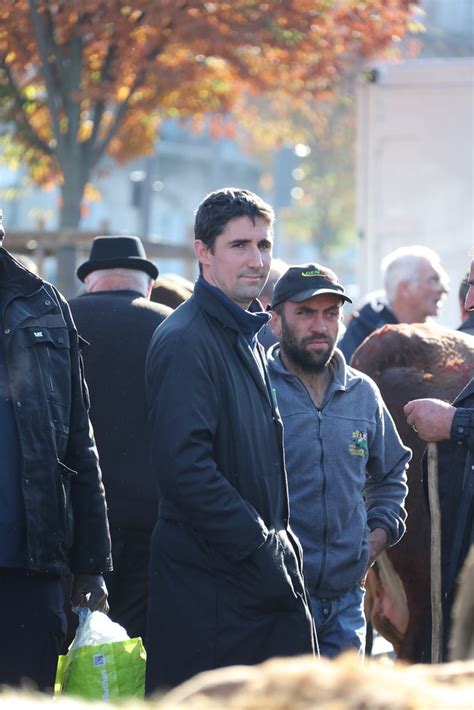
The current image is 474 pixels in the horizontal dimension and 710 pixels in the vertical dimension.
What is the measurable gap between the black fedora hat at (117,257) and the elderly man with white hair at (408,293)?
2172mm

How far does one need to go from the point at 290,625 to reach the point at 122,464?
147 centimetres

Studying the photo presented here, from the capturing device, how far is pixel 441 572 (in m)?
5.25

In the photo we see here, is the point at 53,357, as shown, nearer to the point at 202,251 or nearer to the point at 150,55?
the point at 202,251

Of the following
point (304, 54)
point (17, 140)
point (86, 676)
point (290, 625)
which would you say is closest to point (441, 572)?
point (290, 625)

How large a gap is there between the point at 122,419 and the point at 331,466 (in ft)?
3.19

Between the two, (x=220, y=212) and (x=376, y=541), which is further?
(x=376, y=541)

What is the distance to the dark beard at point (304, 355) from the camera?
507cm

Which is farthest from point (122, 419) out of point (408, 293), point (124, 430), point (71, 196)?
point (71, 196)

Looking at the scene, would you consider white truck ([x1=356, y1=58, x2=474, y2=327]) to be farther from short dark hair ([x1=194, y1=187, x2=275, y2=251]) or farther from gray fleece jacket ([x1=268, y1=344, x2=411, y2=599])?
short dark hair ([x1=194, y1=187, x2=275, y2=251])

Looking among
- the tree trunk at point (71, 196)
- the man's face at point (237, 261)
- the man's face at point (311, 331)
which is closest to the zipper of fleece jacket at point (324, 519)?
the man's face at point (311, 331)

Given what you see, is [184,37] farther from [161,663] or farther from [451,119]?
[161,663]

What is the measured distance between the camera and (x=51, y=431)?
13.9ft

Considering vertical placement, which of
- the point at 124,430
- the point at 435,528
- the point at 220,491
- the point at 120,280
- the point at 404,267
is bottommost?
the point at 435,528

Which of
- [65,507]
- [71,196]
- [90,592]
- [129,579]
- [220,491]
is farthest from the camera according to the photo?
[71,196]
